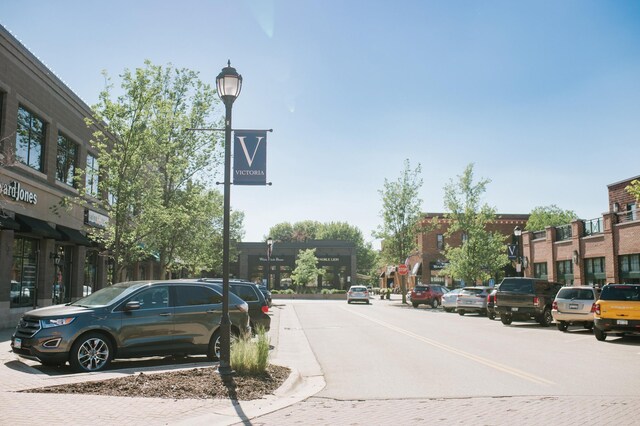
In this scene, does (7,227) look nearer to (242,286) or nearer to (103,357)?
(242,286)

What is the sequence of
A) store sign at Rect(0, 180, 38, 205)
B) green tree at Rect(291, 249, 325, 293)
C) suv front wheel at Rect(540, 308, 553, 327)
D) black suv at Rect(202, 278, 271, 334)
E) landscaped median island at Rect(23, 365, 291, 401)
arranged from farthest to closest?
green tree at Rect(291, 249, 325, 293) < suv front wheel at Rect(540, 308, 553, 327) < store sign at Rect(0, 180, 38, 205) < black suv at Rect(202, 278, 271, 334) < landscaped median island at Rect(23, 365, 291, 401)

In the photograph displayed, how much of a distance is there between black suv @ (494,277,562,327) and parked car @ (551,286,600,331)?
2.07 meters

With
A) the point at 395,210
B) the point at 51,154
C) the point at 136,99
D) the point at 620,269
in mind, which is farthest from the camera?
the point at 395,210

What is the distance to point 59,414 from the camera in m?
6.63

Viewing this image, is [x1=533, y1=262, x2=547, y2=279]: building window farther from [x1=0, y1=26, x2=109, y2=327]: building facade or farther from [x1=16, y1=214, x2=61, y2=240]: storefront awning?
[x1=16, y1=214, x2=61, y2=240]: storefront awning

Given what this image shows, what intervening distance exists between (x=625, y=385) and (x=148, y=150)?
1490 cm

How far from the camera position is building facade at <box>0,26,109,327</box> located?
17500mm

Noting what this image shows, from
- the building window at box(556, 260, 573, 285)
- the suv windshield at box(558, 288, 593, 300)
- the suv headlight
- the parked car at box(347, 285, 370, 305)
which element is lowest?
the parked car at box(347, 285, 370, 305)

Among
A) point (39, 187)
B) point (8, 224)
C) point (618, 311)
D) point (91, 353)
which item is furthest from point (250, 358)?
point (39, 187)

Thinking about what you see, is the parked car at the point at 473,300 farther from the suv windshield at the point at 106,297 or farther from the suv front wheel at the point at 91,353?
the suv front wheel at the point at 91,353

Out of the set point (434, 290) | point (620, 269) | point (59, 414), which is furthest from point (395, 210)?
point (59, 414)

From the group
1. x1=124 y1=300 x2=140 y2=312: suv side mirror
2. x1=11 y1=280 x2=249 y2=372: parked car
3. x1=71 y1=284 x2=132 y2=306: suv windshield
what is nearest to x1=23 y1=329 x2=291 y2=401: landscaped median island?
x1=11 y1=280 x2=249 y2=372: parked car

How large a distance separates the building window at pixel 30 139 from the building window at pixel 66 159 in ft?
5.10

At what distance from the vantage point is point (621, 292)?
1670 centimetres
